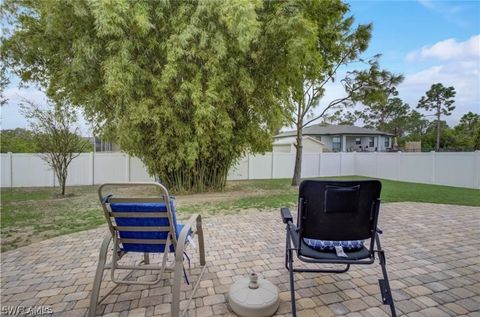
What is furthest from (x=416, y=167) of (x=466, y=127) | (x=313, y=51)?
(x=466, y=127)

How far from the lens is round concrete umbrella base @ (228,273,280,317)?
1.77 meters

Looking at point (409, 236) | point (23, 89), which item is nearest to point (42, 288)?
point (409, 236)

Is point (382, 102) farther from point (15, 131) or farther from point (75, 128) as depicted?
point (15, 131)

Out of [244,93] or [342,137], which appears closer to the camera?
[244,93]

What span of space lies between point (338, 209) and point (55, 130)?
25.6 feet

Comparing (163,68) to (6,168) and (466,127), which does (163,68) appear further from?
(466,127)

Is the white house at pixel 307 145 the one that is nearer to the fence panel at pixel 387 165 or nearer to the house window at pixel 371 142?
the fence panel at pixel 387 165

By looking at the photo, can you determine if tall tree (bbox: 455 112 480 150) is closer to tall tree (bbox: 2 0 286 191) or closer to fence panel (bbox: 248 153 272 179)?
fence panel (bbox: 248 153 272 179)

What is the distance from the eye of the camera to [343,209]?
179cm

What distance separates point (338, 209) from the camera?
70.2 inches

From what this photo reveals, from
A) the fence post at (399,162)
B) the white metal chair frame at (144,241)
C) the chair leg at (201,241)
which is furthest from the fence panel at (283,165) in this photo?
the white metal chair frame at (144,241)

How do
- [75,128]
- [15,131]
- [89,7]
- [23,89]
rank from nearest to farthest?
[89,7] < [75,128] < [23,89] < [15,131]

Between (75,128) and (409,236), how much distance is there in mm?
8212

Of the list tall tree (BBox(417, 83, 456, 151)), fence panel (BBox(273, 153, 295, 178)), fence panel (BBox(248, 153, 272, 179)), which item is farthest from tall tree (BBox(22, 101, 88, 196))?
tall tree (BBox(417, 83, 456, 151))
